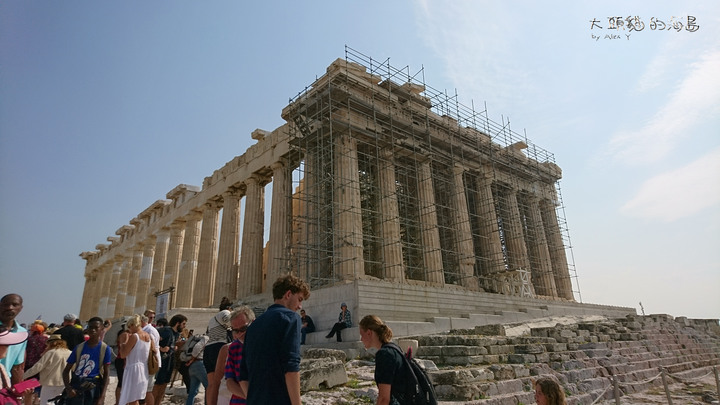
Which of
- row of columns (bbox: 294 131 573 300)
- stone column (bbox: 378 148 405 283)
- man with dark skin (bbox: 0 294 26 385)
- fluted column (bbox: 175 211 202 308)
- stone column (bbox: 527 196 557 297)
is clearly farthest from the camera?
stone column (bbox: 527 196 557 297)

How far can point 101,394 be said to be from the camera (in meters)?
5.71

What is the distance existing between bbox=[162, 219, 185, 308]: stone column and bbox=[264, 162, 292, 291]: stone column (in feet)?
34.4

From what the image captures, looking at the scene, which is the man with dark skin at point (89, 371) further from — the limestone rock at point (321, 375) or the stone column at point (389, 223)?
the stone column at point (389, 223)

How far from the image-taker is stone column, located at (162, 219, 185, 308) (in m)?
29.0

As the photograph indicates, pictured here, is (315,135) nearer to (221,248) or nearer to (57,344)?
(221,248)

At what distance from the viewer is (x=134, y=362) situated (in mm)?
5746

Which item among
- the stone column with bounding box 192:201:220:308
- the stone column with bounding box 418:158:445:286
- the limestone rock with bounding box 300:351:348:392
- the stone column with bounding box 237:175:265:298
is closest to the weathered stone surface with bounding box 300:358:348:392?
the limestone rock with bounding box 300:351:348:392

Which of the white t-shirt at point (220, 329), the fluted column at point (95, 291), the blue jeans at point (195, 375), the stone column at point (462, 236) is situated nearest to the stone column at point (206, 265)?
the stone column at point (462, 236)

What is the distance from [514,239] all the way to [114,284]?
3353cm

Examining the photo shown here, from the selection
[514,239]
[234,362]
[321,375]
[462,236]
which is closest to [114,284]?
[462,236]

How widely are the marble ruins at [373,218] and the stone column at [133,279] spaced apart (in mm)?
224

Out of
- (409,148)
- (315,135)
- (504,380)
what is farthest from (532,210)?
(504,380)

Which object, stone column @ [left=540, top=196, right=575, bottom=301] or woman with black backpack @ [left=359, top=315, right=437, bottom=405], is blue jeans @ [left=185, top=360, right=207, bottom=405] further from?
stone column @ [left=540, top=196, right=575, bottom=301]

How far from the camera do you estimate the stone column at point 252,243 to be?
2223 cm
